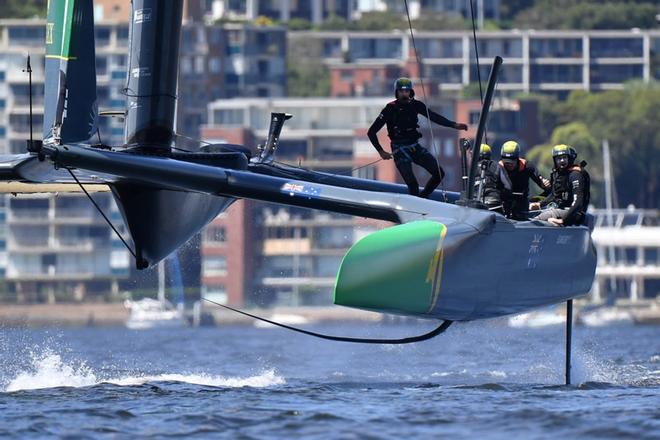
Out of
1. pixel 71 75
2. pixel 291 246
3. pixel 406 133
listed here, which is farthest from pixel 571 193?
pixel 291 246

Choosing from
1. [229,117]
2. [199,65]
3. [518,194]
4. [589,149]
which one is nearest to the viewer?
[518,194]

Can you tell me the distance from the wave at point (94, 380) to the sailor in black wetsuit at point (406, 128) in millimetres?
2078

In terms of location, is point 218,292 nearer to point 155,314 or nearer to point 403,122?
point 155,314

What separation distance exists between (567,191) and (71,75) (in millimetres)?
3906

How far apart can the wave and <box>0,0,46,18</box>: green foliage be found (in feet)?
259

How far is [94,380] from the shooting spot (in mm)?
15219

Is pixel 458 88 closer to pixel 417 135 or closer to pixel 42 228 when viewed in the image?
pixel 42 228

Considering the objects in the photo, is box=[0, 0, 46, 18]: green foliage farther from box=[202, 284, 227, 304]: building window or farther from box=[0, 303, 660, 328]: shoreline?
box=[202, 284, 227, 304]: building window

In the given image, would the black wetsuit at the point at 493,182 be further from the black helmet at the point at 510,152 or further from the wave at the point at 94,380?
the wave at the point at 94,380

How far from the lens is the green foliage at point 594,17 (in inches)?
4328

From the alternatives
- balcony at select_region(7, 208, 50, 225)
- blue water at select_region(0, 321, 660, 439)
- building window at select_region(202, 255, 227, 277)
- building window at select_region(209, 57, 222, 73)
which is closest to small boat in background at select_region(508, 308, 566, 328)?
building window at select_region(202, 255, 227, 277)

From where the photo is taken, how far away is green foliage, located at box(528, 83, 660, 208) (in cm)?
7506

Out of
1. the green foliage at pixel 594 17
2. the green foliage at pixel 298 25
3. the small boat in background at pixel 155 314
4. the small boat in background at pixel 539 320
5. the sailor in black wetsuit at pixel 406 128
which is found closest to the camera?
the sailor in black wetsuit at pixel 406 128

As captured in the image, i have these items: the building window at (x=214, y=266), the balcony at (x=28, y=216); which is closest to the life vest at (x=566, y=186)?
the building window at (x=214, y=266)
